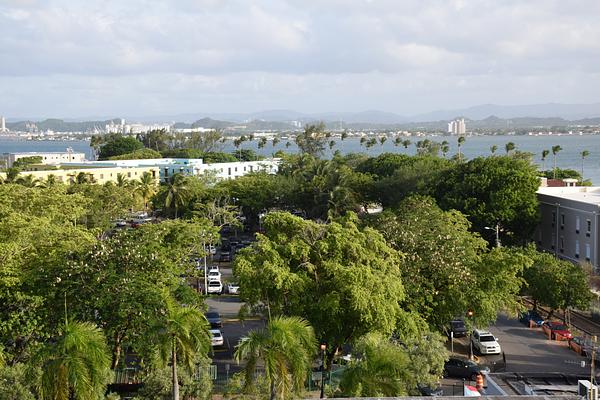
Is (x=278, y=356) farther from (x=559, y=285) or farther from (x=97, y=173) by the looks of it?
(x=97, y=173)

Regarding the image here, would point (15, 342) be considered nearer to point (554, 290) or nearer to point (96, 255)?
point (96, 255)

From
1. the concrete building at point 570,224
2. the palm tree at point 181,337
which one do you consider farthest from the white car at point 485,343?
the palm tree at point 181,337

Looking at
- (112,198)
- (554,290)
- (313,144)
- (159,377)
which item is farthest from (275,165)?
(159,377)

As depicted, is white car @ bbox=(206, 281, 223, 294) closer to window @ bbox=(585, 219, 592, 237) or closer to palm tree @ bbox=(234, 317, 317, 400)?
window @ bbox=(585, 219, 592, 237)

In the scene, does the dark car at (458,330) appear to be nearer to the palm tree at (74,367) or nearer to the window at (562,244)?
the window at (562,244)

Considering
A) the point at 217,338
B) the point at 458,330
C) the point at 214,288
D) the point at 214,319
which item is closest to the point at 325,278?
the point at 217,338

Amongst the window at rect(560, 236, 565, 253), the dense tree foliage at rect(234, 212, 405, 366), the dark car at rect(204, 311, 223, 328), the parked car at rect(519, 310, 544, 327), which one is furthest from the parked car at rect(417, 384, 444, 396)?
the window at rect(560, 236, 565, 253)
